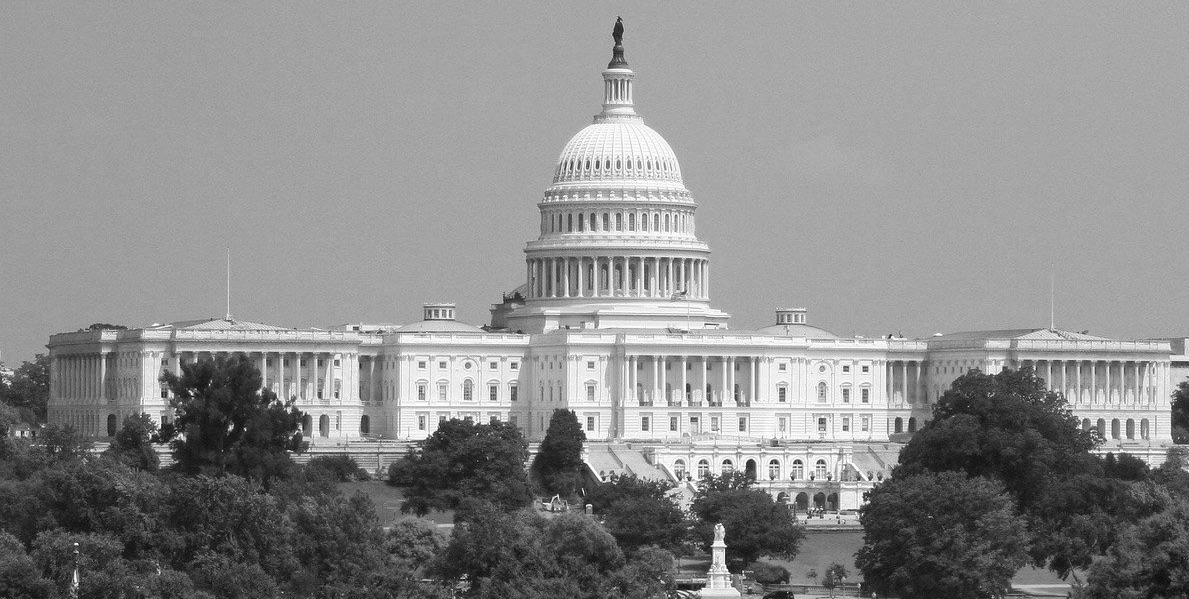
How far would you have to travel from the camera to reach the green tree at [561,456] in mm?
172750

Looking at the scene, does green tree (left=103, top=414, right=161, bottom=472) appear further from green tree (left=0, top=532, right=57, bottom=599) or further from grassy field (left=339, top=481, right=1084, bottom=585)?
green tree (left=0, top=532, right=57, bottom=599)

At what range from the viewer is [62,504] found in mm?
117875

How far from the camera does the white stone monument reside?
390 feet

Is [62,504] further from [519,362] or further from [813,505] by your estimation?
[519,362]

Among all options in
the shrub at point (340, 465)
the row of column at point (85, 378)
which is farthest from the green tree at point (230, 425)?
the row of column at point (85, 378)

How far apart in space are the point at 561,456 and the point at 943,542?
53368 millimetres

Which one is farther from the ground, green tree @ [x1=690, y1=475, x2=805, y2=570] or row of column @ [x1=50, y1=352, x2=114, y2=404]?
row of column @ [x1=50, y1=352, x2=114, y2=404]

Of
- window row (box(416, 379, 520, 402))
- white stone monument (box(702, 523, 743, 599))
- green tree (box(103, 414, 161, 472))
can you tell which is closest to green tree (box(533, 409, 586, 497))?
window row (box(416, 379, 520, 402))

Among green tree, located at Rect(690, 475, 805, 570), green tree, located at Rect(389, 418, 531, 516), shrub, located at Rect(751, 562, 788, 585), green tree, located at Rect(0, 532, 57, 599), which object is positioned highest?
green tree, located at Rect(389, 418, 531, 516)

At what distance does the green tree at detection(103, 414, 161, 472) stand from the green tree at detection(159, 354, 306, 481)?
1112mm

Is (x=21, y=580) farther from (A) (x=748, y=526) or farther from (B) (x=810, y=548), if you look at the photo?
(B) (x=810, y=548)

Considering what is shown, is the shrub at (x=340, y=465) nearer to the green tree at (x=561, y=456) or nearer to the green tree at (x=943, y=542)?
the green tree at (x=561, y=456)

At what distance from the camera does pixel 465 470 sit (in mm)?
158750

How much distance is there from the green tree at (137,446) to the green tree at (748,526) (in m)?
22.9
